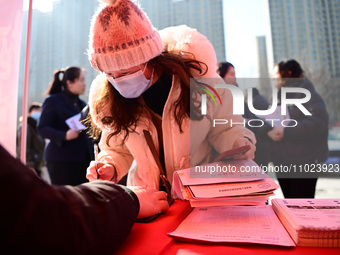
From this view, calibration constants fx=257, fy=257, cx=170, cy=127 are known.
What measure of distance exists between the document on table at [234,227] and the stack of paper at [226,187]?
0.03 m

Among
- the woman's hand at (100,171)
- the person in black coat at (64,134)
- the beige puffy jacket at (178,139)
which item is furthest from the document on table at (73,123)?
the woman's hand at (100,171)

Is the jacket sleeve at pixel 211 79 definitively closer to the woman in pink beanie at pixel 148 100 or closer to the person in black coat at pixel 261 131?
the woman in pink beanie at pixel 148 100

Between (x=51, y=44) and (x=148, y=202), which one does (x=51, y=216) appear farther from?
(x=51, y=44)

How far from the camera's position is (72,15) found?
356 cm

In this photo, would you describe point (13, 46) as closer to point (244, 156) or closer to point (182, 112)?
point (182, 112)

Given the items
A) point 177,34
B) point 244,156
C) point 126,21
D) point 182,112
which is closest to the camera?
point 244,156

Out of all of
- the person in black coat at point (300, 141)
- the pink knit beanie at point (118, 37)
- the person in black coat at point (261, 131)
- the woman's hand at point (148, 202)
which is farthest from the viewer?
the person in black coat at point (261, 131)

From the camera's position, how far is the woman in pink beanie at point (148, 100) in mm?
916

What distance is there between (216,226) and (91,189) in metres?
0.28

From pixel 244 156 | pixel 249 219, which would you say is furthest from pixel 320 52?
pixel 249 219

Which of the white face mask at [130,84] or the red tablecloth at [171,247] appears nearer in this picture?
the red tablecloth at [171,247]

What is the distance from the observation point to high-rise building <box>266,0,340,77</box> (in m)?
3.29

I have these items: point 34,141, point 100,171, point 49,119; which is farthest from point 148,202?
point 34,141

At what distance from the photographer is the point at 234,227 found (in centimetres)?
53
